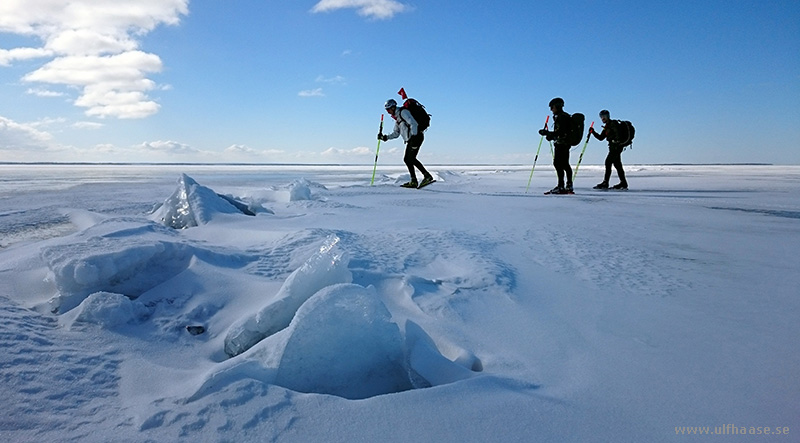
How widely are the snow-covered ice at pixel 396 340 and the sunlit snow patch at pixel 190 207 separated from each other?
727 mm

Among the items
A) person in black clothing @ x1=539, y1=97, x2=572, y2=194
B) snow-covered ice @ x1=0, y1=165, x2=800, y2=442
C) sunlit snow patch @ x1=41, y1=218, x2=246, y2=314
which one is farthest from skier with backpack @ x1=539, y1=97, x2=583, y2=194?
Result: sunlit snow patch @ x1=41, y1=218, x2=246, y2=314

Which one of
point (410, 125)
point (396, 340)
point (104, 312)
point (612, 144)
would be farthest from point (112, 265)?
point (612, 144)

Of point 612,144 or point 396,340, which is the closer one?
point 396,340

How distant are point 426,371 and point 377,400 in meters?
0.21

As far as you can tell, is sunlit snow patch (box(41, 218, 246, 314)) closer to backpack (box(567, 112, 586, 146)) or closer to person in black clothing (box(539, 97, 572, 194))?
person in black clothing (box(539, 97, 572, 194))

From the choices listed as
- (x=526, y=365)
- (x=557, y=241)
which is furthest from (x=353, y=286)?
(x=557, y=241)

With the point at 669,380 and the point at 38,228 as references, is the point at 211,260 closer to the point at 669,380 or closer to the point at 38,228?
the point at 669,380

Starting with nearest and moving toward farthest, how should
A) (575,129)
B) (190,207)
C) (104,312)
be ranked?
(104,312), (190,207), (575,129)

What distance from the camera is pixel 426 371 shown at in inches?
Answer: 46.1

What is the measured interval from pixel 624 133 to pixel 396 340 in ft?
29.5

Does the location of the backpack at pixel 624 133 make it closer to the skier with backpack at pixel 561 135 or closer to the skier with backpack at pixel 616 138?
the skier with backpack at pixel 616 138

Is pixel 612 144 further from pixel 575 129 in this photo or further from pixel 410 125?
pixel 410 125

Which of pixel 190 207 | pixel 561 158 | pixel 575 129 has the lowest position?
pixel 190 207

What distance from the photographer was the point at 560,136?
7352mm
